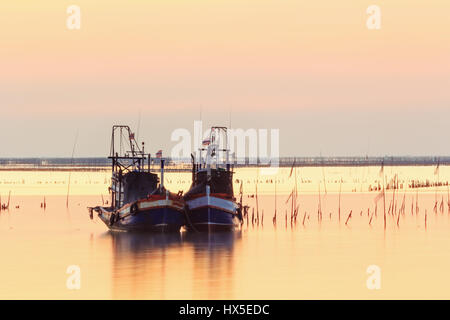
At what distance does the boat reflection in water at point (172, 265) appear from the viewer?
4097 centimetres

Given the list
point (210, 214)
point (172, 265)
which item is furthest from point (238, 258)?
point (210, 214)

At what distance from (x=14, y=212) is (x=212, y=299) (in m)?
50.6

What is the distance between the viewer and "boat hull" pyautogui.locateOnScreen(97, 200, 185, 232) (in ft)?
217

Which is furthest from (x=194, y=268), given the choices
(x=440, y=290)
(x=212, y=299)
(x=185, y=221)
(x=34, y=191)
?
(x=34, y=191)

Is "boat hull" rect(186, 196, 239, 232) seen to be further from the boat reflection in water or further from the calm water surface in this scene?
the calm water surface

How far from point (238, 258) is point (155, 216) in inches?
573

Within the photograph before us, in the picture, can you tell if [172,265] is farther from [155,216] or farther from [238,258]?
[155,216]

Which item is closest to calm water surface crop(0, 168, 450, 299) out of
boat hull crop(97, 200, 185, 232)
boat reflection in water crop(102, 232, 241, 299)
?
boat reflection in water crop(102, 232, 241, 299)

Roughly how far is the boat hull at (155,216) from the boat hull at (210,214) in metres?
0.73

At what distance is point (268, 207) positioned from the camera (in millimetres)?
93000

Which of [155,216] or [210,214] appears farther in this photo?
[210,214]

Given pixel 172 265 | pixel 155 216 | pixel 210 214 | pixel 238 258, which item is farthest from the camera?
pixel 210 214

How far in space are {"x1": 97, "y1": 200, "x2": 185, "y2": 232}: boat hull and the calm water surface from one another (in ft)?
3.75

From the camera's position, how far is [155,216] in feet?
218
